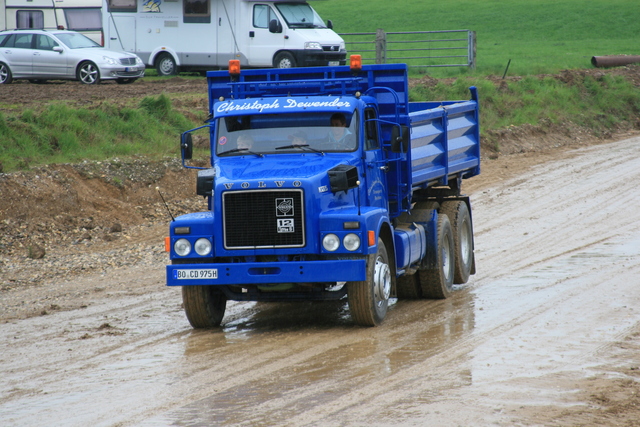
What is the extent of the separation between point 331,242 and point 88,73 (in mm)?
18829

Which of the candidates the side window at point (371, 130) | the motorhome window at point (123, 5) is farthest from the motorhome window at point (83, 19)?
the side window at point (371, 130)

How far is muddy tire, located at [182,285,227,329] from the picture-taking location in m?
9.61

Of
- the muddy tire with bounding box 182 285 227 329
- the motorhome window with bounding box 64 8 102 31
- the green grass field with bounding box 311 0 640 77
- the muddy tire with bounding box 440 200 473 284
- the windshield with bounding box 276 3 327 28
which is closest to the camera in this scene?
the muddy tire with bounding box 182 285 227 329

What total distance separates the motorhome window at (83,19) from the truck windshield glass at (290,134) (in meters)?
25.7

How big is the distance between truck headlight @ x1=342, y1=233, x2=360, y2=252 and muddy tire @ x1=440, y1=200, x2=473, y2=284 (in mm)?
3356

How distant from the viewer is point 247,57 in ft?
93.0

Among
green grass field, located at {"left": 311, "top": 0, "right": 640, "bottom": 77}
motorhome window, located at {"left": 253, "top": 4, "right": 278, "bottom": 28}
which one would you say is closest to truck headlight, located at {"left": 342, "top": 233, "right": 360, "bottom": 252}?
motorhome window, located at {"left": 253, "top": 4, "right": 278, "bottom": 28}

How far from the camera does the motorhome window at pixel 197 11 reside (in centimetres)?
2869

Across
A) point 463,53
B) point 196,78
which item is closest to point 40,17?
point 196,78

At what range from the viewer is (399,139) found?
9.99 meters

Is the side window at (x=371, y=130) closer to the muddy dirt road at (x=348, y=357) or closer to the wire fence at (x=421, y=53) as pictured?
the muddy dirt road at (x=348, y=357)

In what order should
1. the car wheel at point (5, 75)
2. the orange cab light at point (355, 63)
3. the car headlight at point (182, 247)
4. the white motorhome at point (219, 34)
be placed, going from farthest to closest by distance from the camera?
the white motorhome at point (219, 34)
the car wheel at point (5, 75)
the orange cab light at point (355, 63)
the car headlight at point (182, 247)

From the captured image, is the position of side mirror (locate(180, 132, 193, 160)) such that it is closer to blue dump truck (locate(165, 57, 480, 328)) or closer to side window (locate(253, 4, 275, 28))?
blue dump truck (locate(165, 57, 480, 328))

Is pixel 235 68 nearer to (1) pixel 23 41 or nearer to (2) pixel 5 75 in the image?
(1) pixel 23 41
